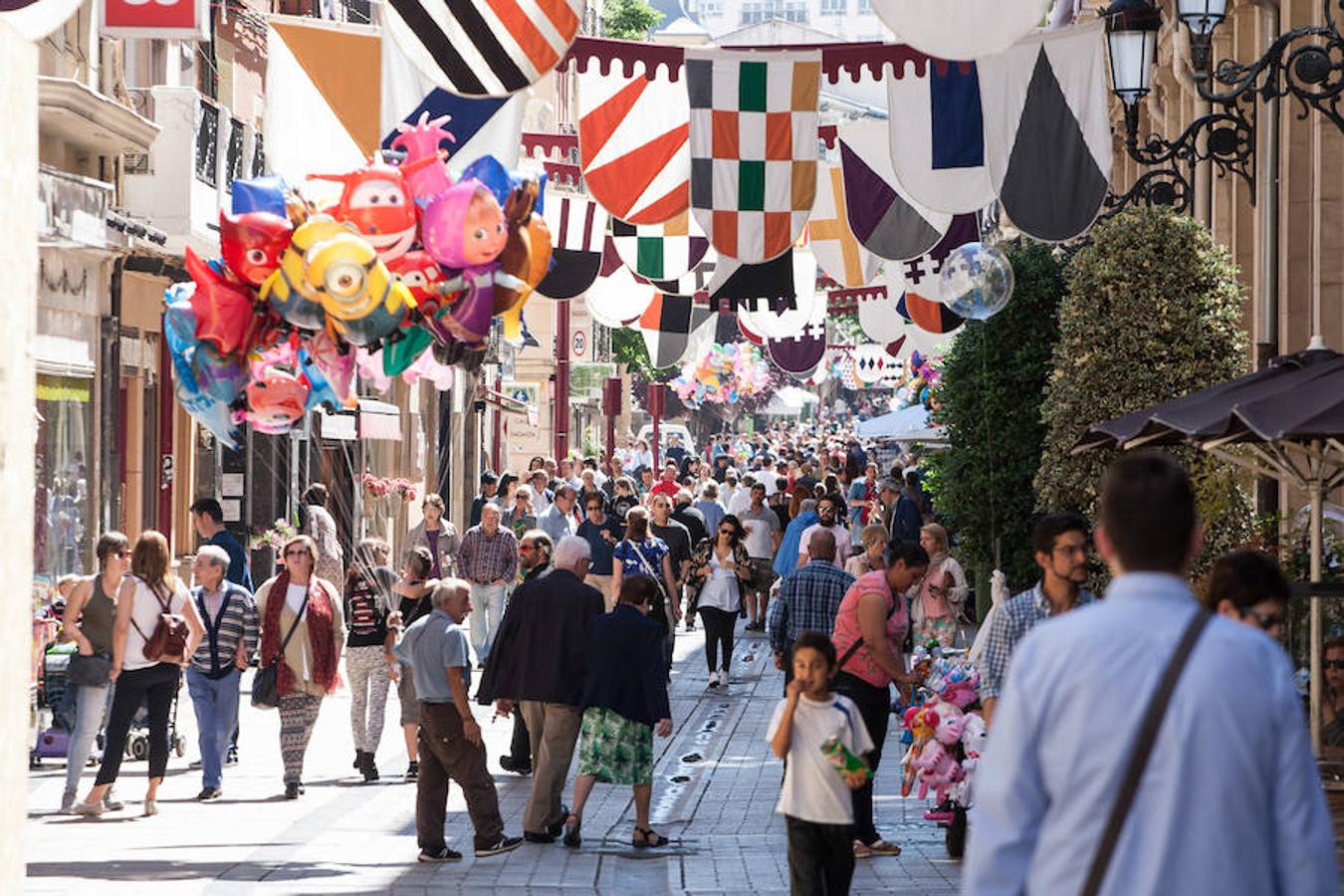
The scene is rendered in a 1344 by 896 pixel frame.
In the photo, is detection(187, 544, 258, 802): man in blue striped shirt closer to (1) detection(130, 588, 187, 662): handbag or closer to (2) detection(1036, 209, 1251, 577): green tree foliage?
(1) detection(130, 588, 187, 662): handbag

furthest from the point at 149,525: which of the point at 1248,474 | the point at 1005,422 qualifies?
the point at 1248,474

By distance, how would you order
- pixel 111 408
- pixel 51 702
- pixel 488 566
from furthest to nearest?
pixel 111 408, pixel 488 566, pixel 51 702

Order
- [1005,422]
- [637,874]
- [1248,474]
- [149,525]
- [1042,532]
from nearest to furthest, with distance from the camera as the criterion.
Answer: [1042,532] → [637,874] → [1248,474] → [1005,422] → [149,525]

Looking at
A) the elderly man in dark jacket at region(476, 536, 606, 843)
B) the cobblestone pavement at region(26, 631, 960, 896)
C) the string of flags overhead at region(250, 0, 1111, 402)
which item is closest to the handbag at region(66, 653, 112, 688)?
the cobblestone pavement at region(26, 631, 960, 896)

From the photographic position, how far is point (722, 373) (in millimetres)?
84438

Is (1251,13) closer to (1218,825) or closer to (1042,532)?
(1042,532)

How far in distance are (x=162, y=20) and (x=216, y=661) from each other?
13.1 feet

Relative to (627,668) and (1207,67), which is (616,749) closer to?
(627,668)

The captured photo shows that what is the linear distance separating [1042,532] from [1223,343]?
22.8 feet

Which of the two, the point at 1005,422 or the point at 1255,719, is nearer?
the point at 1255,719

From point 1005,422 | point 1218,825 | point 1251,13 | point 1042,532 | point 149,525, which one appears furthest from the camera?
point 149,525

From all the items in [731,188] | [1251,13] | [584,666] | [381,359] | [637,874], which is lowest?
[637,874]

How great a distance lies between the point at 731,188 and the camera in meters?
15.3

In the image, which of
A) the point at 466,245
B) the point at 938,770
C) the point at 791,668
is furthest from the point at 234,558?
the point at 938,770
